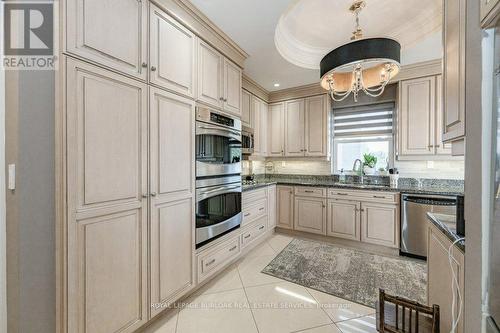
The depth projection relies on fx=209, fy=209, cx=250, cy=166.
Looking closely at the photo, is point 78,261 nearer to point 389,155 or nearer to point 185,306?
point 185,306

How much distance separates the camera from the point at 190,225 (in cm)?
189

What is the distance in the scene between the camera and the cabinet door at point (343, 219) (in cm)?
312

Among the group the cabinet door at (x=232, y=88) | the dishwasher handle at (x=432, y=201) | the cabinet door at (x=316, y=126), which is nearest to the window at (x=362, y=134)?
the cabinet door at (x=316, y=126)

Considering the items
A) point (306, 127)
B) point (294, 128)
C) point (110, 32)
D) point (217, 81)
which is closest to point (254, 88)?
point (294, 128)

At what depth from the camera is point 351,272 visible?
8.04 feet

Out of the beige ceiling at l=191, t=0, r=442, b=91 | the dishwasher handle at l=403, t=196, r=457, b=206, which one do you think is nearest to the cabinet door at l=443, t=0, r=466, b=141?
the beige ceiling at l=191, t=0, r=442, b=91

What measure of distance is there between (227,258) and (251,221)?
2.35 ft

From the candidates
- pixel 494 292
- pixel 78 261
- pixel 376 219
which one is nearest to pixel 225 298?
pixel 78 261

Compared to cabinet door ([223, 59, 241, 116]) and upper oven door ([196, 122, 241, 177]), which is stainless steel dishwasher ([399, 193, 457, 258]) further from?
cabinet door ([223, 59, 241, 116])

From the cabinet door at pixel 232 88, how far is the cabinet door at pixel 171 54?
0.50 m

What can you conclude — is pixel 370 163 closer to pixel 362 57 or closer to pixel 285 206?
pixel 285 206

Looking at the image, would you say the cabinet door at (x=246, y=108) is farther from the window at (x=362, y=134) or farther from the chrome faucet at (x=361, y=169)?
the chrome faucet at (x=361, y=169)

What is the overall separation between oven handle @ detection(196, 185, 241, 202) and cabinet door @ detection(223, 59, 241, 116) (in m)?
0.88

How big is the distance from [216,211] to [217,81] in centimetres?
138
